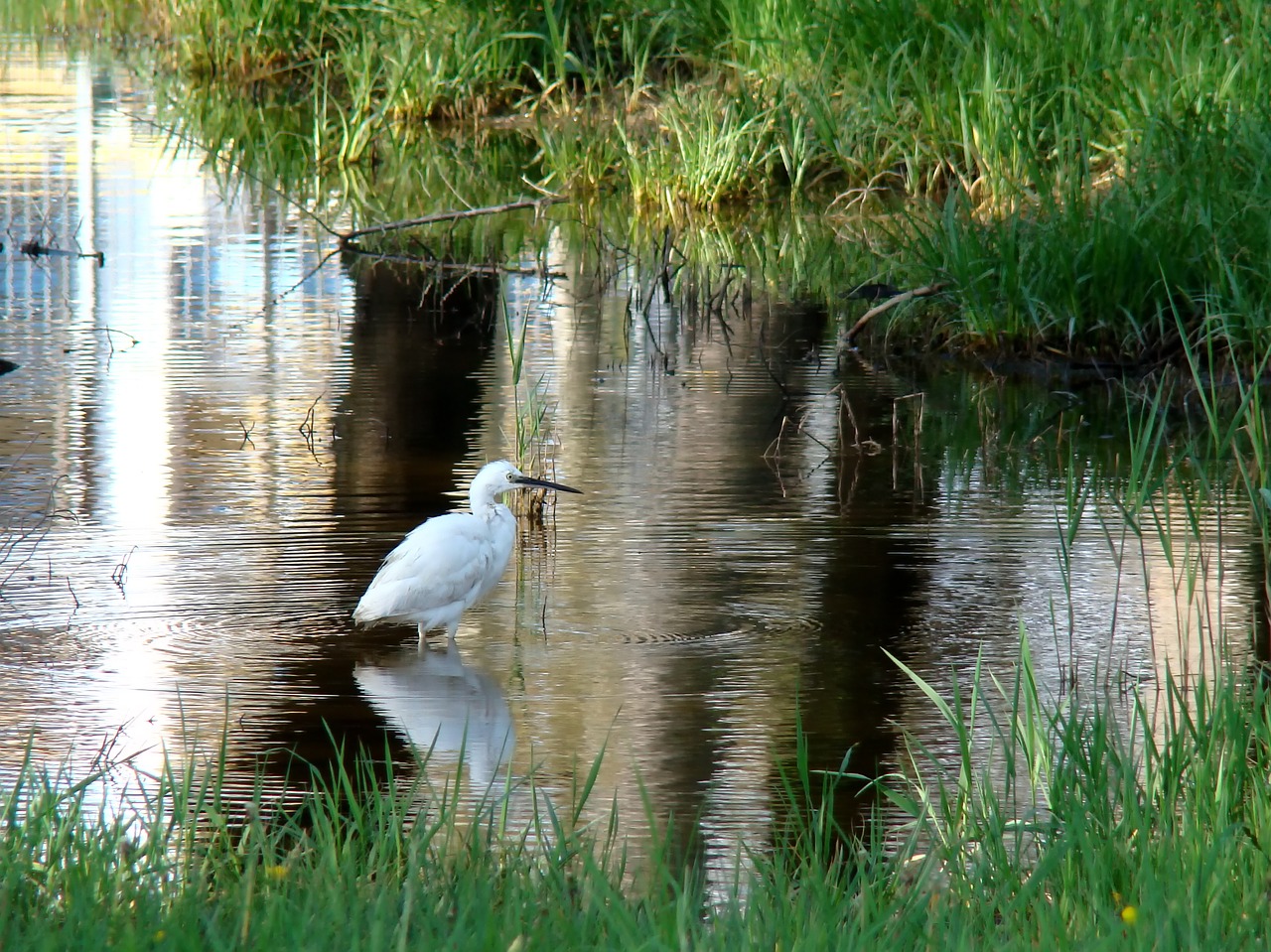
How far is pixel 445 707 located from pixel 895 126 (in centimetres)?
922

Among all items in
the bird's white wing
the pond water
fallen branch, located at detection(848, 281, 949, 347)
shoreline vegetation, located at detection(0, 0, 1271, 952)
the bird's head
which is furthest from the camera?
fallen branch, located at detection(848, 281, 949, 347)

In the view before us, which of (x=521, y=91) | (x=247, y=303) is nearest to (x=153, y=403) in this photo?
(x=247, y=303)

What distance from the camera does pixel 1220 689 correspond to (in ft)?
13.3

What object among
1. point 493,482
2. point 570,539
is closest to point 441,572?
point 493,482

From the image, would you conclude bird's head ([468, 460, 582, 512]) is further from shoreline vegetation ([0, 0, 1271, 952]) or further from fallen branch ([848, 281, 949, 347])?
fallen branch ([848, 281, 949, 347])

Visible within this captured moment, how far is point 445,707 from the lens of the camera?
5.32 metres

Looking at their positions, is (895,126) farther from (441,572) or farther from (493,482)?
(441,572)

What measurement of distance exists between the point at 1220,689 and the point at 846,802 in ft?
3.26

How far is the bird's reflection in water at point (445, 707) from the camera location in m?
4.89

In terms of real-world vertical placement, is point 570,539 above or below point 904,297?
below

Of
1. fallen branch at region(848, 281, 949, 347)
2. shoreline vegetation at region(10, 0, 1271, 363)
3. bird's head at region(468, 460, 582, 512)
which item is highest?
shoreline vegetation at region(10, 0, 1271, 363)

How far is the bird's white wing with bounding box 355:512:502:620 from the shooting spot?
567 cm

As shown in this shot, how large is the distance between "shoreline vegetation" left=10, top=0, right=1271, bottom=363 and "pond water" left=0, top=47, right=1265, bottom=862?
1.87 feet

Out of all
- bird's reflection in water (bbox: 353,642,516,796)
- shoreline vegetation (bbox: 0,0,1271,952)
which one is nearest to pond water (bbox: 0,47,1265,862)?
bird's reflection in water (bbox: 353,642,516,796)
